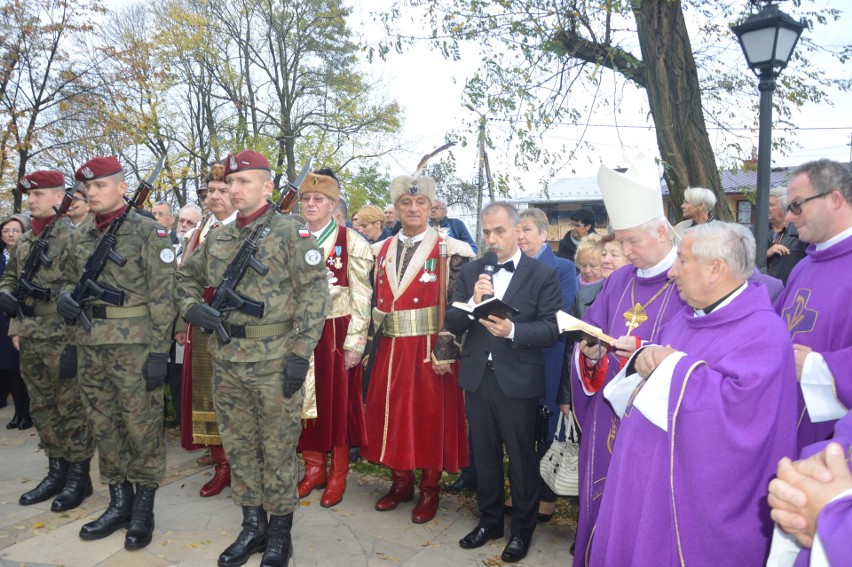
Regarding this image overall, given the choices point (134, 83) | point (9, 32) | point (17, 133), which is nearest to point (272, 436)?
point (17, 133)

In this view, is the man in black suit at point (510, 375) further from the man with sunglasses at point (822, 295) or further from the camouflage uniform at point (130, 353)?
the camouflage uniform at point (130, 353)

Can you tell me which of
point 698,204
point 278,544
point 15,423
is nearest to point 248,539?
point 278,544

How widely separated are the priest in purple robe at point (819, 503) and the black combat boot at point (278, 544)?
116 inches

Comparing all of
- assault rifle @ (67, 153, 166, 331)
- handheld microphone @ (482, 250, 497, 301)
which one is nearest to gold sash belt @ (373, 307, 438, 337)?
handheld microphone @ (482, 250, 497, 301)

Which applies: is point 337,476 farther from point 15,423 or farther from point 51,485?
point 15,423

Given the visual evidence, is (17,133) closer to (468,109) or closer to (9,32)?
(9,32)

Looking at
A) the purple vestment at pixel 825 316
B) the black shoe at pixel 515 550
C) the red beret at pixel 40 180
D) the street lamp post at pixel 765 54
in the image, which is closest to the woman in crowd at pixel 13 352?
the red beret at pixel 40 180

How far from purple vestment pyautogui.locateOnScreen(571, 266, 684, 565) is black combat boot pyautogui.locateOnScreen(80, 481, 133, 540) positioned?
293cm

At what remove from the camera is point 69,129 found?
1828 cm

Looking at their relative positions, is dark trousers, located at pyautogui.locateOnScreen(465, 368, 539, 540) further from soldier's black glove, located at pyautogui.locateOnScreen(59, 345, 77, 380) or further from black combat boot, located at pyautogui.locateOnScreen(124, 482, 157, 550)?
soldier's black glove, located at pyautogui.locateOnScreen(59, 345, 77, 380)

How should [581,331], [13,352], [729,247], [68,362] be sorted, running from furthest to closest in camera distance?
[13,352]
[68,362]
[581,331]
[729,247]

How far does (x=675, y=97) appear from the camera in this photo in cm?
781

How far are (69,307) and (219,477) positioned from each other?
177cm

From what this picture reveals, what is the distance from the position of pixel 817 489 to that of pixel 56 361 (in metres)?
4.96
